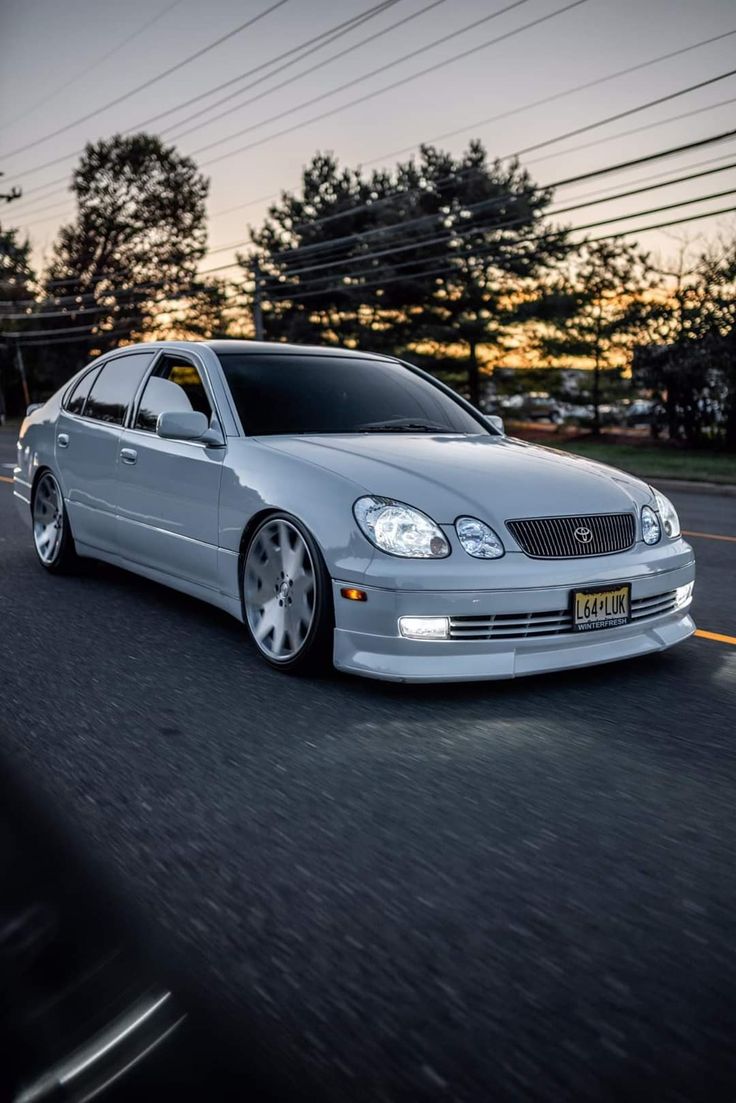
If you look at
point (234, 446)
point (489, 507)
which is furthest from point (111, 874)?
point (234, 446)

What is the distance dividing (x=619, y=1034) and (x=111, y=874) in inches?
52.9

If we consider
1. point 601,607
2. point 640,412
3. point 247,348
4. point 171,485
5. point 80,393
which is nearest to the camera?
point 601,607

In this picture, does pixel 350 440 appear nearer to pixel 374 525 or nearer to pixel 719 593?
pixel 374 525

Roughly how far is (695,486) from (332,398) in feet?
42.5

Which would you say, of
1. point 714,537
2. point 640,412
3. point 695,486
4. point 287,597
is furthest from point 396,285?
point 287,597

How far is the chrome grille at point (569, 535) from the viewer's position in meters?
4.35

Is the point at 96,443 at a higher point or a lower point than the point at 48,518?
higher

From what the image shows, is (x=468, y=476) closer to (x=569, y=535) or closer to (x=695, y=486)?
(x=569, y=535)

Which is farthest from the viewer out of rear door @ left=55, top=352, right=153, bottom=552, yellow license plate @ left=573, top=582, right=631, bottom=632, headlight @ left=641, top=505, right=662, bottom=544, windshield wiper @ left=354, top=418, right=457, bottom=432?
rear door @ left=55, top=352, right=153, bottom=552

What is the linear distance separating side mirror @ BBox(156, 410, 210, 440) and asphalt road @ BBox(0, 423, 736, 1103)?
1.07 meters

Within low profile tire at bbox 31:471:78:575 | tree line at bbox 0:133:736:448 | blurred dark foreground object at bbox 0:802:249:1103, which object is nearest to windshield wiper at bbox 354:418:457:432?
low profile tire at bbox 31:471:78:575

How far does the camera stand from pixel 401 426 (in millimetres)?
5707

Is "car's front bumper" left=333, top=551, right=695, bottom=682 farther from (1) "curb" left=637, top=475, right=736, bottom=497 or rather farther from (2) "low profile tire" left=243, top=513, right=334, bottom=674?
(1) "curb" left=637, top=475, right=736, bottom=497

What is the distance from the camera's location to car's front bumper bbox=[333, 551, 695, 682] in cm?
418
